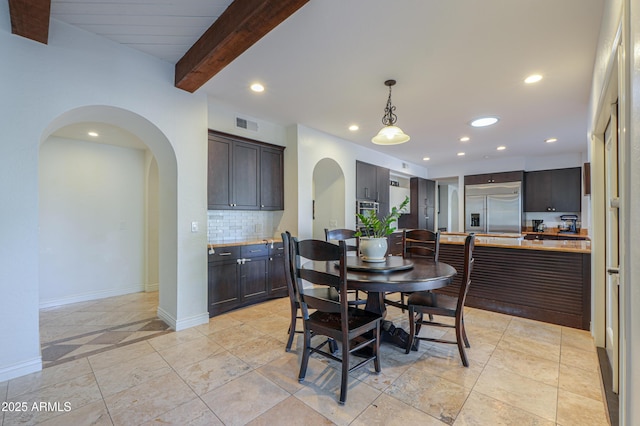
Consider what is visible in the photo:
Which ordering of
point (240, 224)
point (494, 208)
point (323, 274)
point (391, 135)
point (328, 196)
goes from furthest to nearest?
1. point (494, 208)
2. point (328, 196)
3. point (240, 224)
4. point (391, 135)
5. point (323, 274)

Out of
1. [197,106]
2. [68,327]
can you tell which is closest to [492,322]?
[197,106]

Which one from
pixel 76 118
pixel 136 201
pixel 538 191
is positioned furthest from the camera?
pixel 538 191

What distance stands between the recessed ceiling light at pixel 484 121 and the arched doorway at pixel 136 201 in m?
4.14

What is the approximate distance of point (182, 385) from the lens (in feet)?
6.64

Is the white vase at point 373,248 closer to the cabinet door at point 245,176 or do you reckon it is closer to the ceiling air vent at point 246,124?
the cabinet door at point 245,176

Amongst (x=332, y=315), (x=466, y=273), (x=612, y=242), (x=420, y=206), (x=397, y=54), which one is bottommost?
(x=332, y=315)

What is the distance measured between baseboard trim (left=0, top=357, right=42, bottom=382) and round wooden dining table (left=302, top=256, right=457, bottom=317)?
2353 mm

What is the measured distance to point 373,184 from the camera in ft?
19.6

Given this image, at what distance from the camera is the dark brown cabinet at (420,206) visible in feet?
24.5

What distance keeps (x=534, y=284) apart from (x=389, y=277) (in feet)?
7.80

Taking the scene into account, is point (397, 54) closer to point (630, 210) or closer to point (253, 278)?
point (630, 210)

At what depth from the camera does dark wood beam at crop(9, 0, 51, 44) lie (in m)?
1.85

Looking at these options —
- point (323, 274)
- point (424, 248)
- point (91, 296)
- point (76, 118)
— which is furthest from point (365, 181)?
point (91, 296)

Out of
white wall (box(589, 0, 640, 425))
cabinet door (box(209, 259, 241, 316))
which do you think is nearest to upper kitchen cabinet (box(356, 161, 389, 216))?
cabinet door (box(209, 259, 241, 316))
